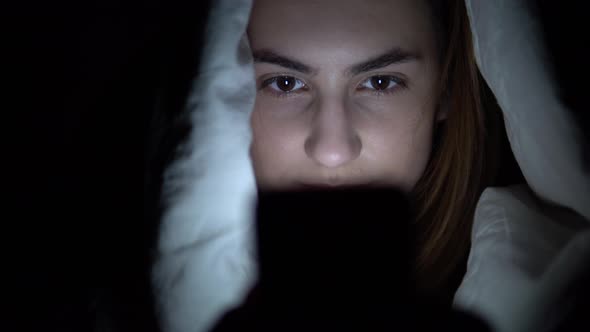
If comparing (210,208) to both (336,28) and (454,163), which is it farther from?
(454,163)

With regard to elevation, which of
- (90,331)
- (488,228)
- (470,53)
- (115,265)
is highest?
(470,53)

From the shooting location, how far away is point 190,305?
429mm

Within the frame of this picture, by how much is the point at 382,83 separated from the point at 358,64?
85mm

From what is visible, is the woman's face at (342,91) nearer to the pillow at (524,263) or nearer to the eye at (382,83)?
the eye at (382,83)

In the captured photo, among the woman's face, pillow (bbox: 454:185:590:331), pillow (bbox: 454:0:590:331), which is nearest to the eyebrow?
the woman's face

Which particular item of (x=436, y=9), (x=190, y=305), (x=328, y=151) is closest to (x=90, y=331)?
(x=190, y=305)

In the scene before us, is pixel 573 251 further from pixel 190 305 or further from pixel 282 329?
pixel 190 305

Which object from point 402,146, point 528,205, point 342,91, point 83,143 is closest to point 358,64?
point 342,91

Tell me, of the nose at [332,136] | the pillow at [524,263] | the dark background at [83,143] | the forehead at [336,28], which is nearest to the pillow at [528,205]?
the pillow at [524,263]

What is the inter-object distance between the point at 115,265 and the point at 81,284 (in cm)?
7

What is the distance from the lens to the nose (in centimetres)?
59

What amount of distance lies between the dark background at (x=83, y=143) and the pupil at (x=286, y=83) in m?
0.17

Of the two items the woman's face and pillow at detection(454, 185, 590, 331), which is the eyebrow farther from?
pillow at detection(454, 185, 590, 331)

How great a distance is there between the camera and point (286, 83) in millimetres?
646
